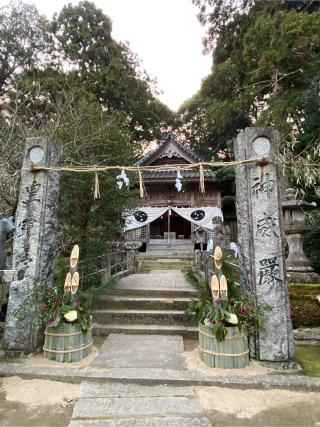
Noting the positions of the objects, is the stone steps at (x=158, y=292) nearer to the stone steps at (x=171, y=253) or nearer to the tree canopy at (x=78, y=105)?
the tree canopy at (x=78, y=105)

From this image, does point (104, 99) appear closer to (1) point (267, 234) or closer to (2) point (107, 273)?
(2) point (107, 273)

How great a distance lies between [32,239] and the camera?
4.29 m

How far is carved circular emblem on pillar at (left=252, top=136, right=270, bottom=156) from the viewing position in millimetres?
4102

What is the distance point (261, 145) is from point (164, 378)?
354 cm

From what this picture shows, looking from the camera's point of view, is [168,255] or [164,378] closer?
[164,378]

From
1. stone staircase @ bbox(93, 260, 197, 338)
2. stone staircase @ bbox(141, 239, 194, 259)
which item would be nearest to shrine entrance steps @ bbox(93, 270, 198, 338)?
stone staircase @ bbox(93, 260, 197, 338)

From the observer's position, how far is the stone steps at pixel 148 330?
4891 mm

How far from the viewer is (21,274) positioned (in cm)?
420

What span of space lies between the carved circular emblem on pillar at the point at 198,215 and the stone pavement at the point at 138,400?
1181 centimetres

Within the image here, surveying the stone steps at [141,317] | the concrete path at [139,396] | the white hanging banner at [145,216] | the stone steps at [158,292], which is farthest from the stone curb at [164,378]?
the white hanging banner at [145,216]

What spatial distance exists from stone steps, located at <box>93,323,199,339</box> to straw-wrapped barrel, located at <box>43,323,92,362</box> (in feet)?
3.29

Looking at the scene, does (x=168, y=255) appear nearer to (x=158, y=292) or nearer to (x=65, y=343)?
(x=158, y=292)

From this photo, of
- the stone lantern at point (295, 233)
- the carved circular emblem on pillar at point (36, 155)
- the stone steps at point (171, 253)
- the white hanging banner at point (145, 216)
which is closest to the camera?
the carved circular emblem on pillar at point (36, 155)

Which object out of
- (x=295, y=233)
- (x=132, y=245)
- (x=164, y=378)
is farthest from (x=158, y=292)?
(x=132, y=245)
